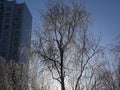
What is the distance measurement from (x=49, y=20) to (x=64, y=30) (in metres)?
1.20

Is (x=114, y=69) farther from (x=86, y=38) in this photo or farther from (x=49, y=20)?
(x=49, y=20)

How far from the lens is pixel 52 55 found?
56.7ft

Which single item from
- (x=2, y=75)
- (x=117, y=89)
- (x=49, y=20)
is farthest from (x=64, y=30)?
(x=2, y=75)

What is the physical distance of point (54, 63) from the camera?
17.3m

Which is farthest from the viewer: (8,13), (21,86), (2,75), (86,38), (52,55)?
(8,13)

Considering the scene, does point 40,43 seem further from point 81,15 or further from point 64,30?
point 81,15

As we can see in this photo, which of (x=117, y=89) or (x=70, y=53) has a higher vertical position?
(x=70, y=53)

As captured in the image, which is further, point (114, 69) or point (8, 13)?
point (8, 13)

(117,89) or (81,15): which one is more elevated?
(81,15)

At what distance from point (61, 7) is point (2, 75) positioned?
1740cm

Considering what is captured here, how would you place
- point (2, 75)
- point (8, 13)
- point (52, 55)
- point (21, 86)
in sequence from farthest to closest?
1. point (8, 13)
2. point (2, 75)
3. point (21, 86)
4. point (52, 55)

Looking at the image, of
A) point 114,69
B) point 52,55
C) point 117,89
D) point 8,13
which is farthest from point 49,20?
point 8,13

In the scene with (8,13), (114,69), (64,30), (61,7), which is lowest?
(114,69)

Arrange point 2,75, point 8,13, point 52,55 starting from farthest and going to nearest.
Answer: point 8,13, point 2,75, point 52,55
